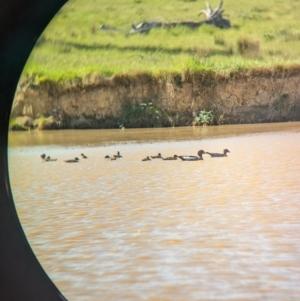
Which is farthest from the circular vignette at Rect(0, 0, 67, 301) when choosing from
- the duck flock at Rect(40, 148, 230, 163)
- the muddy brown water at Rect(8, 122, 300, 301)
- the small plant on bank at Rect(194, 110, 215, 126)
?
the small plant on bank at Rect(194, 110, 215, 126)

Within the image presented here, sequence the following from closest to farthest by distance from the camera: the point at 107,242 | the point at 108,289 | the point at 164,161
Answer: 1. the point at 108,289
2. the point at 107,242
3. the point at 164,161

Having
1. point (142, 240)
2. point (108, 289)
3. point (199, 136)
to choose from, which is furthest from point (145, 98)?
point (108, 289)

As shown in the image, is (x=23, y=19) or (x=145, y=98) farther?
(x=145, y=98)

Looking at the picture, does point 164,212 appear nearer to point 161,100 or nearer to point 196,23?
point 161,100

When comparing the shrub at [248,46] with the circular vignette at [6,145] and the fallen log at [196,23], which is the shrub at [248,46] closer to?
the fallen log at [196,23]

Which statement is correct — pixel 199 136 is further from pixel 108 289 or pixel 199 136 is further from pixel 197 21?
pixel 108 289

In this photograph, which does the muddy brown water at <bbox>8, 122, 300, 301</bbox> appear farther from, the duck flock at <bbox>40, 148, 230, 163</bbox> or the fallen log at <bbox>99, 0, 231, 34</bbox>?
the fallen log at <bbox>99, 0, 231, 34</bbox>

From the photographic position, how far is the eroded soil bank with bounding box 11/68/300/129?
130cm

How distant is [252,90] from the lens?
1318 millimetres

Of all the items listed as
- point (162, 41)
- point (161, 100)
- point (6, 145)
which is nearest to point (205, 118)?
point (161, 100)

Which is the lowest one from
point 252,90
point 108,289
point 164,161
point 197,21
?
point 108,289

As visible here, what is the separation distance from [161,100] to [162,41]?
0.57 feet

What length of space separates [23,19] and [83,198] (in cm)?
51

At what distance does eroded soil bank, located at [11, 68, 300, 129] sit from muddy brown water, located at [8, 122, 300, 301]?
3 cm
